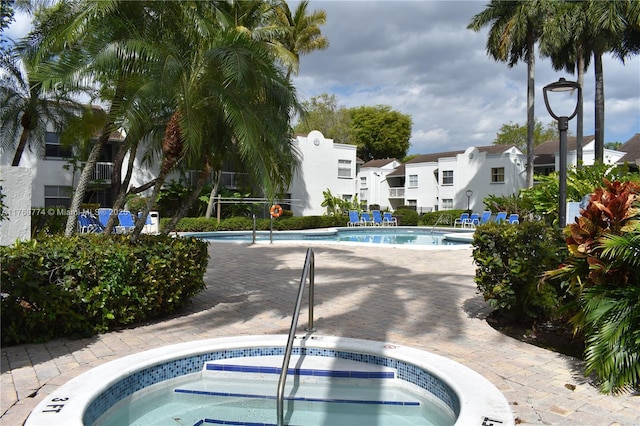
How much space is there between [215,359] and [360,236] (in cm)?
2015

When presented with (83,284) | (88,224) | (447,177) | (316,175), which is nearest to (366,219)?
(316,175)

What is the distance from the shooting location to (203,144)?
6492 mm

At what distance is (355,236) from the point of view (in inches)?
970

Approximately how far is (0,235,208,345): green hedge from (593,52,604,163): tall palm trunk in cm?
2527

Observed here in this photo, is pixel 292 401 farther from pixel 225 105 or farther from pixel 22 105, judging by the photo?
pixel 22 105

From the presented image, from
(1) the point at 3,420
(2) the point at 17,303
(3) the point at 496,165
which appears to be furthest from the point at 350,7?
(3) the point at 496,165

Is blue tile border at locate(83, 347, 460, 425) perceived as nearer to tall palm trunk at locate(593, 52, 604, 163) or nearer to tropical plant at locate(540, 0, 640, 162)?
tropical plant at locate(540, 0, 640, 162)

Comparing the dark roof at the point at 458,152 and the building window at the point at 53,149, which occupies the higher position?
the dark roof at the point at 458,152

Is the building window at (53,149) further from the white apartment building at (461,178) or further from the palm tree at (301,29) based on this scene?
the white apartment building at (461,178)

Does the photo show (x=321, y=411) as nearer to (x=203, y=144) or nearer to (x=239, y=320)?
(x=239, y=320)

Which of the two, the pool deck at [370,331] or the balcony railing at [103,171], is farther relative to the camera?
the balcony railing at [103,171]

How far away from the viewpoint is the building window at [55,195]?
956 inches

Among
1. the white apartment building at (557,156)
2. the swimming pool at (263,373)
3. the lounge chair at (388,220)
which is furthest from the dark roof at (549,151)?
the swimming pool at (263,373)

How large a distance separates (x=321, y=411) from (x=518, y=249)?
2.95 m
